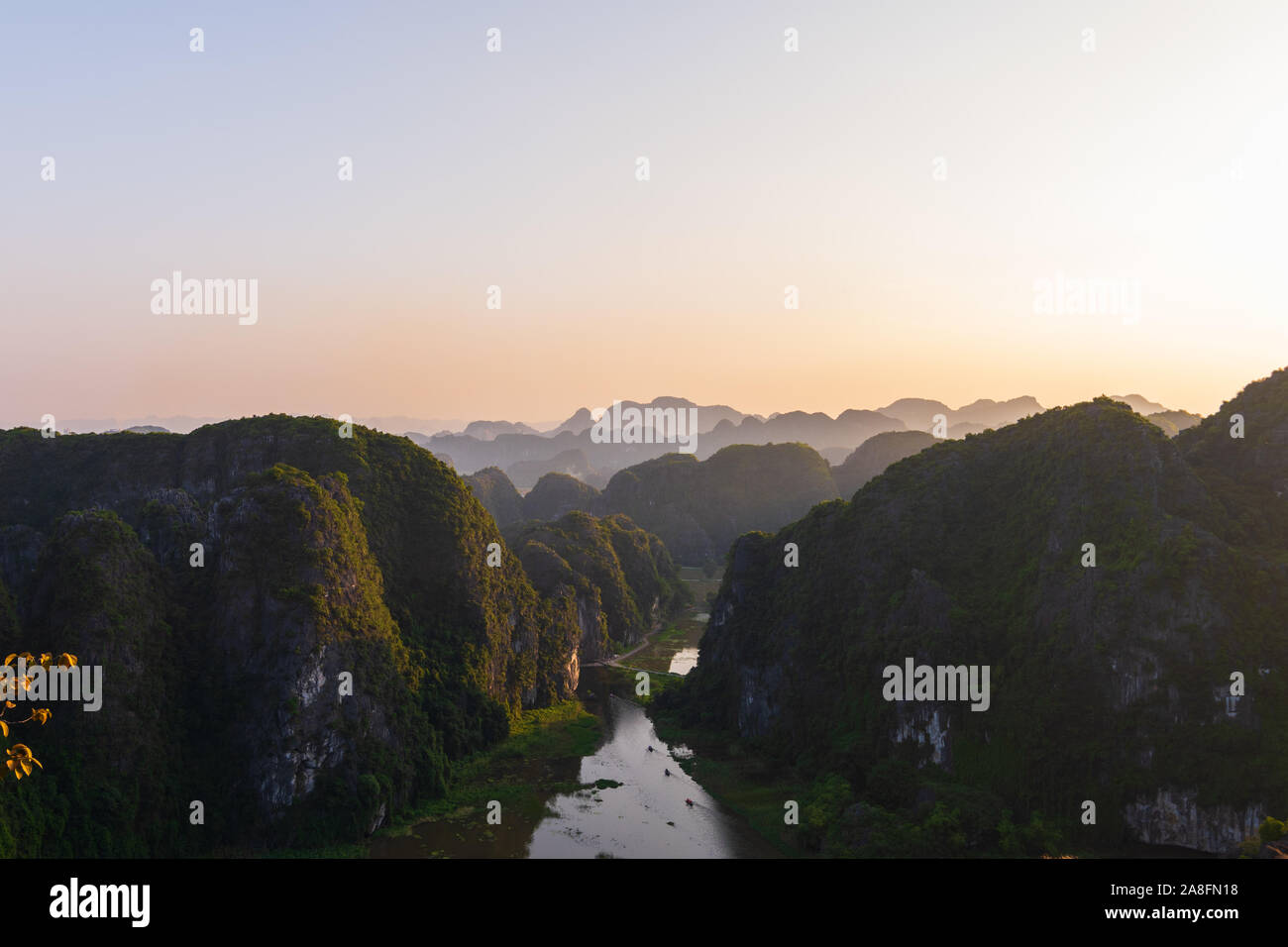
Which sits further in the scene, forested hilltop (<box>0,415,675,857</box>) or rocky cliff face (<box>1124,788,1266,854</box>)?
forested hilltop (<box>0,415,675,857</box>)

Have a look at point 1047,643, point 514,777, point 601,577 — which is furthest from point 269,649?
point 601,577

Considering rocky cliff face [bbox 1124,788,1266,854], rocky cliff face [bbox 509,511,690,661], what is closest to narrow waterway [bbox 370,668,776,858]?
rocky cliff face [bbox 1124,788,1266,854]

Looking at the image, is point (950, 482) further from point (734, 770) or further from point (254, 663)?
point (254, 663)

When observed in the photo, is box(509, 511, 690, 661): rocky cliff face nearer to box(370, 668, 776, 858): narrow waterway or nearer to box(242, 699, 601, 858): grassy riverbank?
box(242, 699, 601, 858): grassy riverbank

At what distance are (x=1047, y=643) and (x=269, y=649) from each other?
57.9 metres

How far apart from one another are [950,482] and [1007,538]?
9.50m

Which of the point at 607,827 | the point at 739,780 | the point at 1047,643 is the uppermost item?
the point at 1047,643

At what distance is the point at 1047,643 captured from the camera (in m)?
57.9

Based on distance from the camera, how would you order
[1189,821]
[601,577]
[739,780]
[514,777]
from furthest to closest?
[601,577], [514,777], [739,780], [1189,821]

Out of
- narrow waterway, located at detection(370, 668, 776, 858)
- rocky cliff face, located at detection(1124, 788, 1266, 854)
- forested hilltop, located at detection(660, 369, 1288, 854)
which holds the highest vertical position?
forested hilltop, located at detection(660, 369, 1288, 854)

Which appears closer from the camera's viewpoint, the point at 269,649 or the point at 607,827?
the point at 607,827

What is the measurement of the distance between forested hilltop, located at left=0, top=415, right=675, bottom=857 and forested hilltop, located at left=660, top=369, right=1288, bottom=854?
2620 cm

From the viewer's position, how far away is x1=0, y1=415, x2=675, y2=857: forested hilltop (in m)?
48.8

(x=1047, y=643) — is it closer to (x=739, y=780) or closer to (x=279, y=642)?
(x=739, y=780)
